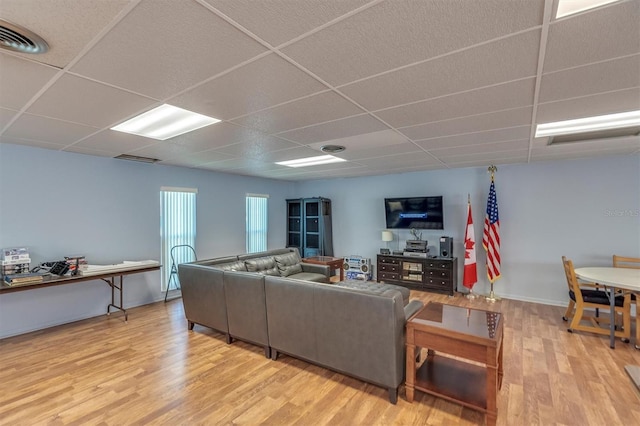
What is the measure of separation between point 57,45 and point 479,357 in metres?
3.20

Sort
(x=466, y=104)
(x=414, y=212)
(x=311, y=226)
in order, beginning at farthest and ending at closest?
(x=311, y=226) → (x=414, y=212) → (x=466, y=104)

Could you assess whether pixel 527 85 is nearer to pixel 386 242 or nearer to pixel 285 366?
pixel 285 366

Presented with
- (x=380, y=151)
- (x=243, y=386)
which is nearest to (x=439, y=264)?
(x=380, y=151)

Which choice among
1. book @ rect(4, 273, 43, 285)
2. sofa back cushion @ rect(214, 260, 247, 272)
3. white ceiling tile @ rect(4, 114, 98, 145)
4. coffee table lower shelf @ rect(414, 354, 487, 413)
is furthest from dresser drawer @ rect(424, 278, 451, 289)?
book @ rect(4, 273, 43, 285)

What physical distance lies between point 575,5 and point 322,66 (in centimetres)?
118

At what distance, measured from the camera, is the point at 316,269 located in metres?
5.27

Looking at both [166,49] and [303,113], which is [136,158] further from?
[166,49]

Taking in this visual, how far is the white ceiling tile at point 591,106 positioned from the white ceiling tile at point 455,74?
77 centimetres

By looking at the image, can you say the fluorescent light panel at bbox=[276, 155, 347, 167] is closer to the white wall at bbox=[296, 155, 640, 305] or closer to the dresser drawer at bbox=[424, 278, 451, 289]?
the white wall at bbox=[296, 155, 640, 305]

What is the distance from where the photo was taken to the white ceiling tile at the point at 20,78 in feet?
5.46

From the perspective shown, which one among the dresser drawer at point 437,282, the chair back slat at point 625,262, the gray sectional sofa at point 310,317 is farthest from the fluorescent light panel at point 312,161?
the chair back slat at point 625,262

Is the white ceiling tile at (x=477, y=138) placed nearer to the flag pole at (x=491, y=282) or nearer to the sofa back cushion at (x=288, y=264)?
the flag pole at (x=491, y=282)

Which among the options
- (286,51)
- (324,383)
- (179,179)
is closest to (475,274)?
(324,383)

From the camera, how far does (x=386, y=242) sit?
6.52 m
